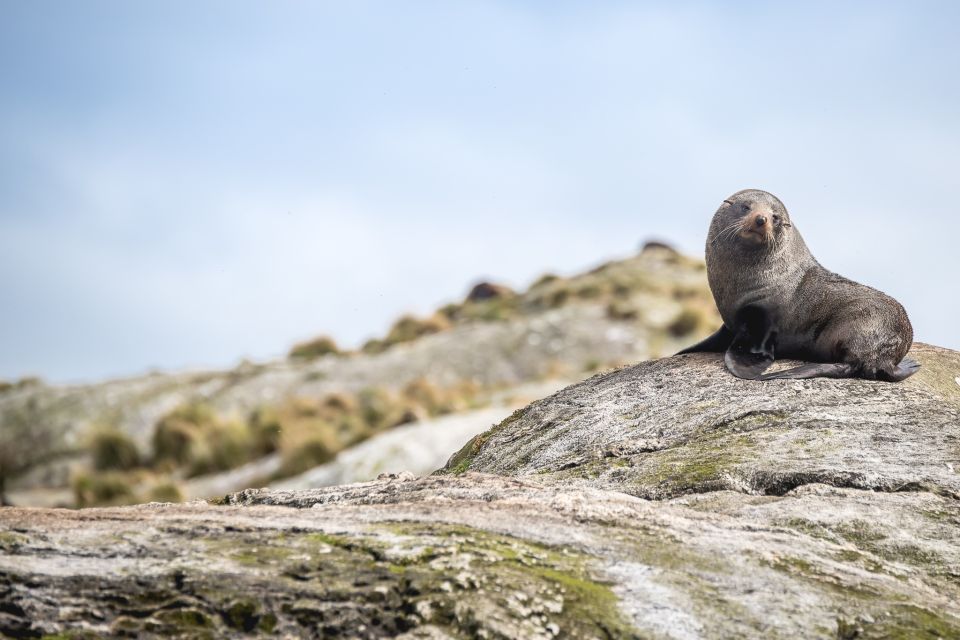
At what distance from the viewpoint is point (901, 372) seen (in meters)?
8.48

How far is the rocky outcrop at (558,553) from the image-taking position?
13.5 feet

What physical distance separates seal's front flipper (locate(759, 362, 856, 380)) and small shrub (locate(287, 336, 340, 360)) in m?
30.2

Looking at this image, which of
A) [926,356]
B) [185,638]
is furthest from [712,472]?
[926,356]

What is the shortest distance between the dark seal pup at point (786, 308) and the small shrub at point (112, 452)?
2258cm

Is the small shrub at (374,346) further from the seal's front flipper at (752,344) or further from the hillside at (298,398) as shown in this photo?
the seal's front flipper at (752,344)

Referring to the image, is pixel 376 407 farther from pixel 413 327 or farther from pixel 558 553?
pixel 558 553

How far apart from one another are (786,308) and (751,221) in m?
0.82

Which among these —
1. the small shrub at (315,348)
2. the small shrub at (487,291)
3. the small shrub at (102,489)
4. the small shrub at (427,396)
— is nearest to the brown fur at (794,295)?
the small shrub at (427,396)

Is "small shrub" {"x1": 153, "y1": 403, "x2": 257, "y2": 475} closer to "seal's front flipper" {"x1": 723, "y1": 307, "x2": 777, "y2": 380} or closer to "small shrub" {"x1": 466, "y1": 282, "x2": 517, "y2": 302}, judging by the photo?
"small shrub" {"x1": 466, "y1": 282, "x2": 517, "y2": 302}

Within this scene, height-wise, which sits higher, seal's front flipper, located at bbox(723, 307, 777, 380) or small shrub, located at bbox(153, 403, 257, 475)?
small shrub, located at bbox(153, 403, 257, 475)

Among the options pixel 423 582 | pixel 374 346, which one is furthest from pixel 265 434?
pixel 423 582

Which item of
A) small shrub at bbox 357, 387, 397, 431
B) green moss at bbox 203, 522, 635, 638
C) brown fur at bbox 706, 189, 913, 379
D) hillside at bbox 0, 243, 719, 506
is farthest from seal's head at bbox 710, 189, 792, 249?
small shrub at bbox 357, 387, 397, 431

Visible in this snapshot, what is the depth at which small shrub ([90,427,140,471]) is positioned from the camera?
2880 cm

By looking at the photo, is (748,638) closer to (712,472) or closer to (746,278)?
(712,472)
